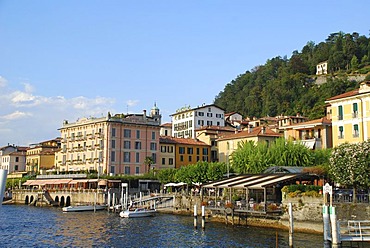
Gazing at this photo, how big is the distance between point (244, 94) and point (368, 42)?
48.1 metres

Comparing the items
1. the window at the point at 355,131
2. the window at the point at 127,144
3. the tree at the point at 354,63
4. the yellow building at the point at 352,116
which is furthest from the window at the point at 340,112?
the tree at the point at 354,63

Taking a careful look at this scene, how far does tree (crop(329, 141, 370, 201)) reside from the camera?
132 ft

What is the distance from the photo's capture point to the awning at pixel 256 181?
44969 mm

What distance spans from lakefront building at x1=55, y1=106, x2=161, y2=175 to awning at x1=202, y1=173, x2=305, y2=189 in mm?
36560

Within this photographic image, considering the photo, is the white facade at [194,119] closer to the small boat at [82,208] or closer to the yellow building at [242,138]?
the yellow building at [242,138]

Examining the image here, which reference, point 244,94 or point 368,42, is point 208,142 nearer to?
point 244,94

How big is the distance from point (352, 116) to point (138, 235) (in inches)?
1224

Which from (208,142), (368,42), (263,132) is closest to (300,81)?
(368,42)

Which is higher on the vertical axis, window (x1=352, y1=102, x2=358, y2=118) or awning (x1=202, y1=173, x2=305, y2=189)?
window (x1=352, y1=102, x2=358, y2=118)

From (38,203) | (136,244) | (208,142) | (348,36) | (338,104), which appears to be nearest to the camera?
(136,244)

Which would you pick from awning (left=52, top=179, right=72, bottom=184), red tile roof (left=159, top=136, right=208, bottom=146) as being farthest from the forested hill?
awning (left=52, top=179, right=72, bottom=184)

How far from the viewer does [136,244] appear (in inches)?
1426

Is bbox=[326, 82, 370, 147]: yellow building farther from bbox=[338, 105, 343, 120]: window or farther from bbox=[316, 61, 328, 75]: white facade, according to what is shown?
bbox=[316, 61, 328, 75]: white facade

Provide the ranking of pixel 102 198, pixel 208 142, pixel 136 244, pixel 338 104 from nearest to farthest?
pixel 136 244
pixel 338 104
pixel 102 198
pixel 208 142
